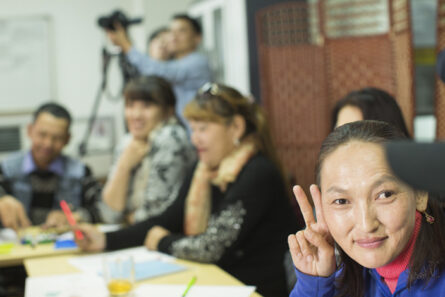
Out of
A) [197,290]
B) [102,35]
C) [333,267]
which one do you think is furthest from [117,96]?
[333,267]

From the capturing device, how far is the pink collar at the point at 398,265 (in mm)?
Result: 1072

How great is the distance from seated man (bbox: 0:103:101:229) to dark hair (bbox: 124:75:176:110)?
0.55m

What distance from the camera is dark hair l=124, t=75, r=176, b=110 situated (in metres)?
2.79

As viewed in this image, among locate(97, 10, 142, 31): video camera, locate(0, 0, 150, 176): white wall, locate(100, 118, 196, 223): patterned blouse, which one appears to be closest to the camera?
locate(100, 118, 196, 223): patterned blouse

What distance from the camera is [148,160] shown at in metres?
2.81

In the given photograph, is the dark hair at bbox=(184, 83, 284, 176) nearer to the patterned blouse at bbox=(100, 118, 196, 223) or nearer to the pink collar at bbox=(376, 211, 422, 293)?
the patterned blouse at bbox=(100, 118, 196, 223)

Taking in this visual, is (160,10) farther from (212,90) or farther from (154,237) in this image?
(154,237)

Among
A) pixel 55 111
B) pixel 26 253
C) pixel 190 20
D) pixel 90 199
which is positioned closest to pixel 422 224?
pixel 26 253

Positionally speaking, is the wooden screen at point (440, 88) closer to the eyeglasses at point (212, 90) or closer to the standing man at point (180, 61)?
the eyeglasses at point (212, 90)

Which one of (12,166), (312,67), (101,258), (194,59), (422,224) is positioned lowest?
(101,258)

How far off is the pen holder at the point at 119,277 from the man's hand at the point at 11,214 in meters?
1.20

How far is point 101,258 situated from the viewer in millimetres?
2188

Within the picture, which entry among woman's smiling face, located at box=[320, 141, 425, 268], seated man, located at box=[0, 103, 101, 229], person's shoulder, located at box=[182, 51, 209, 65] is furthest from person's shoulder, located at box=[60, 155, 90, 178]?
woman's smiling face, located at box=[320, 141, 425, 268]

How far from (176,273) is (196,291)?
25 cm
